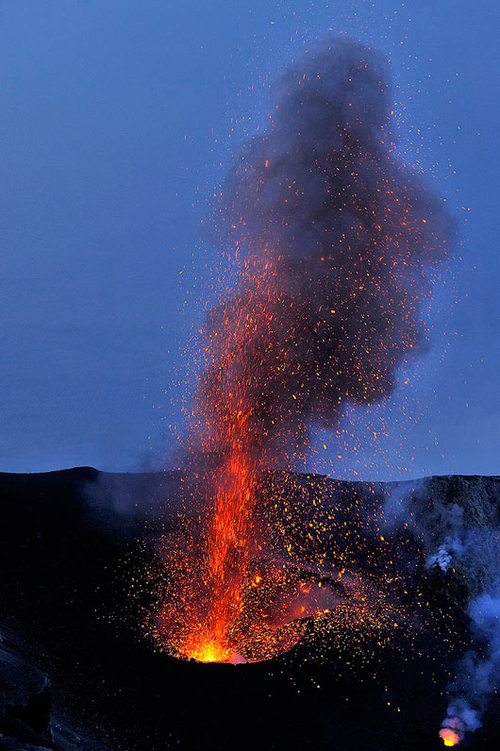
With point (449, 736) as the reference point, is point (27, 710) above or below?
below

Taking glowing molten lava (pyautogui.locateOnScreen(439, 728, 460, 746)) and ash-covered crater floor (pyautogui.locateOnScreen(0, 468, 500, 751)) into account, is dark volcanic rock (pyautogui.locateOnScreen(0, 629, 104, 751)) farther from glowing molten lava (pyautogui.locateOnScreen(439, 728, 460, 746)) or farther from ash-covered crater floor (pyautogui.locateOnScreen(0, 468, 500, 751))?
glowing molten lava (pyautogui.locateOnScreen(439, 728, 460, 746))

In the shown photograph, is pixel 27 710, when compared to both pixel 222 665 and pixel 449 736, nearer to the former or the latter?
pixel 222 665

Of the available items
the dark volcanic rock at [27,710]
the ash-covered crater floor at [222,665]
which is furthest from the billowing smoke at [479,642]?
the dark volcanic rock at [27,710]

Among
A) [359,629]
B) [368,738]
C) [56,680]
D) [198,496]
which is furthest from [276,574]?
[56,680]

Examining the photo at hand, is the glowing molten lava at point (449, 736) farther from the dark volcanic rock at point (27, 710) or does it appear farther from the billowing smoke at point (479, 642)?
the dark volcanic rock at point (27, 710)

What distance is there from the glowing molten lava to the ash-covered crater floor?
0.48ft

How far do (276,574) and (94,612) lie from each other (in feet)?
16.8

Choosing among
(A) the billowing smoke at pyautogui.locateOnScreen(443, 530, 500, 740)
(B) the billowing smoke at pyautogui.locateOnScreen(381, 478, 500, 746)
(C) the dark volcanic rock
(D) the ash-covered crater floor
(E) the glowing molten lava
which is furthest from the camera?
(B) the billowing smoke at pyautogui.locateOnScreen(381, 478, 500, 746)

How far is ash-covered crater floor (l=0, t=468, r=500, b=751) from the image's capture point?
8734mm

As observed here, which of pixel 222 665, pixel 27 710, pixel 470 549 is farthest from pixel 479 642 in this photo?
pixel 27 710

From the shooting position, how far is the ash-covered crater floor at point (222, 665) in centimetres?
873

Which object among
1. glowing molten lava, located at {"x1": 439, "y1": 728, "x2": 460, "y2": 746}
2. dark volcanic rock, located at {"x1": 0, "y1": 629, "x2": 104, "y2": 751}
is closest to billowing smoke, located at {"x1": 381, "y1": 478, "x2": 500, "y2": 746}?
glowing molten lava, located at {"x1": 439, "y1": 728, "x2": 460, "y2": 746}

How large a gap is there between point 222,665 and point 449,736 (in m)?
3.98

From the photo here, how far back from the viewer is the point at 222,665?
10.2 metres
